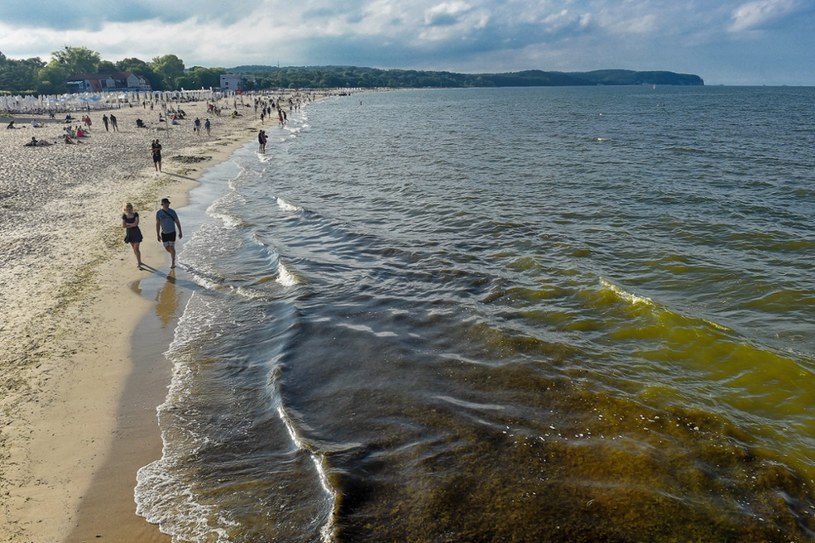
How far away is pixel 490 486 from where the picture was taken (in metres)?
6.89

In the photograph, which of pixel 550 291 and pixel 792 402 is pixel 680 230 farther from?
pixel 792 402

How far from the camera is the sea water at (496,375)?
6.57 meters

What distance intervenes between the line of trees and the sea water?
111274 mm

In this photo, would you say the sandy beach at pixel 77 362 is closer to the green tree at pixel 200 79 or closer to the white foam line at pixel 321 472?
the white foam line at pixel 321 472

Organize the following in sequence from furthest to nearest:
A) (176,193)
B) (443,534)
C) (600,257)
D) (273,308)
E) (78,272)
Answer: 1. (176,193)
2. (600,257)
3. (78,272)
4. (273,308)
5. (443,534)

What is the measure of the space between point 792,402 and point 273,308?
10.9 meters

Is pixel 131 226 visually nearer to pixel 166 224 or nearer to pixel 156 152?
pixel 166 224

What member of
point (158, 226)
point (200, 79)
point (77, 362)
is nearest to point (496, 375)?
point (77, 362)

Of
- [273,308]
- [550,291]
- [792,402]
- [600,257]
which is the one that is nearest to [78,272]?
[273,308]

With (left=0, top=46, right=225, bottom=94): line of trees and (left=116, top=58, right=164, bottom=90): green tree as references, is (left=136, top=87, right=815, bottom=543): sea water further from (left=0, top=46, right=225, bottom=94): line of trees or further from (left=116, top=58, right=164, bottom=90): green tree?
(left=116, top=58, right=164, bottom=90): green tree

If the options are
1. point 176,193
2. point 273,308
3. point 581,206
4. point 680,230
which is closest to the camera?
point 273,308

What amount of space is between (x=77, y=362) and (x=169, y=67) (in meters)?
191

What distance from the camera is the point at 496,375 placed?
9.73 m

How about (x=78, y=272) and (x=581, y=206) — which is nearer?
(x=78, y=272)
